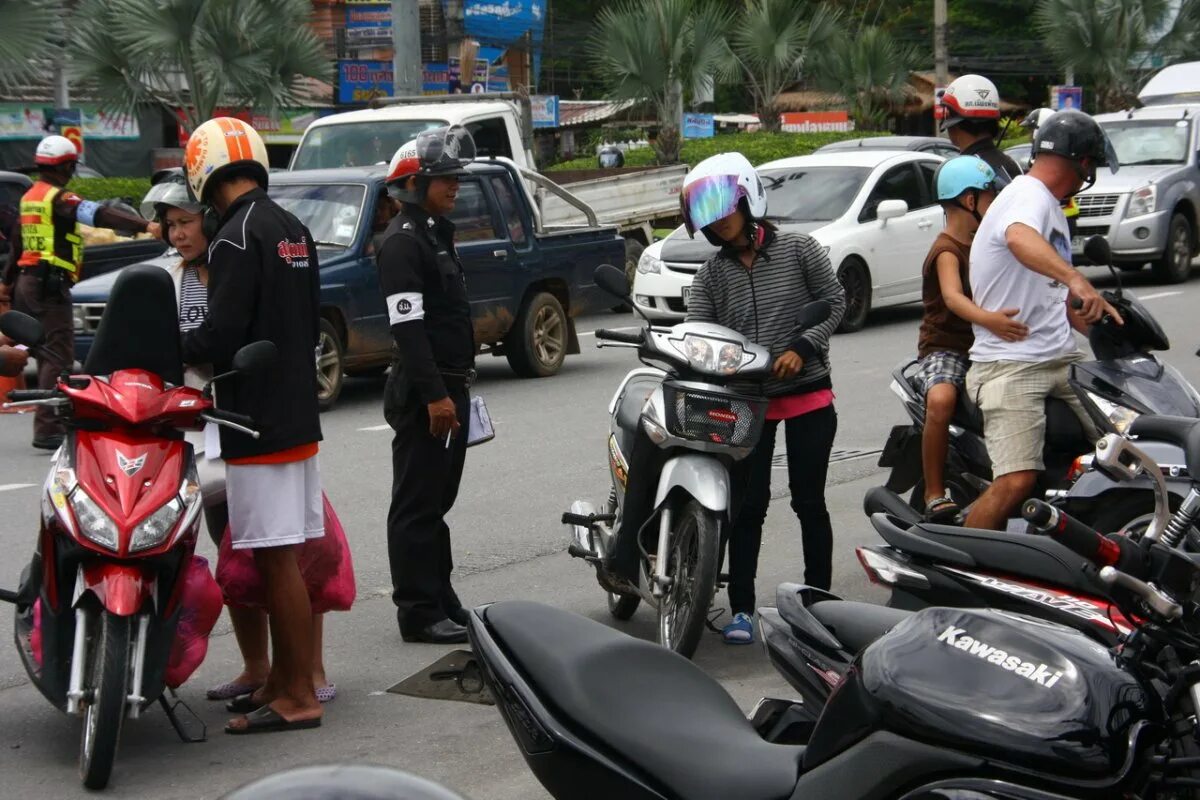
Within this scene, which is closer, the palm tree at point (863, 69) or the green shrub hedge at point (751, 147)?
the green shrub hedge at point (751, 147)

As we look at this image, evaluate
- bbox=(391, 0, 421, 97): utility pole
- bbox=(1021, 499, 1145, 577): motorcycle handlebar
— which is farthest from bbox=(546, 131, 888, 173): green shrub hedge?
bbox=(1021, 499, 1145, 577): motorcycle handlebar

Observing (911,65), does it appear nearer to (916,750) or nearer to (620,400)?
(620,400)

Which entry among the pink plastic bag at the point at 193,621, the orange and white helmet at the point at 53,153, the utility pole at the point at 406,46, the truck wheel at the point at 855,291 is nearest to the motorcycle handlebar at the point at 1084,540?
the pink plastic bag at the point at 193,621

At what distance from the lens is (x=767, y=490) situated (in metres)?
6.41

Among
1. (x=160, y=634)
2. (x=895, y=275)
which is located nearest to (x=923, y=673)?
(x=160, y=634)

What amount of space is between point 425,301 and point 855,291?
10507 millimetres

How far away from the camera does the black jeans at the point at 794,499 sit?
20.8 ft

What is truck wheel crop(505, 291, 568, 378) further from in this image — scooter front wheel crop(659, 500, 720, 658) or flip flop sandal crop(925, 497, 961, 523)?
scooter front wheel crop(659, 500, 720, 658)

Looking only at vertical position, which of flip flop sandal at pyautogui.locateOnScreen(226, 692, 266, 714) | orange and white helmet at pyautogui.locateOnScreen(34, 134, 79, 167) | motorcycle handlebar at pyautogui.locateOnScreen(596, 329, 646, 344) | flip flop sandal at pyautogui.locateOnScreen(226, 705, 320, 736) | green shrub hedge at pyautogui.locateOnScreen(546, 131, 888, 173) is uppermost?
orange and white helmet at pyautogui.locateOnScreen(34, 134, 79, 167)

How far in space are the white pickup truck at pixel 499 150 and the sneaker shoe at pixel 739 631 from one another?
9.42 meters

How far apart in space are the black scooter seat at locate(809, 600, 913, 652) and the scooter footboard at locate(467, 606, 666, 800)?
2.31ft

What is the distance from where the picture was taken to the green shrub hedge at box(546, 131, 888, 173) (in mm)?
30473

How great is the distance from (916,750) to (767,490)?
12.6 ft

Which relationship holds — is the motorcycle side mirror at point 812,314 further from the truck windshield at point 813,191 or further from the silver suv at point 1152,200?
Answer: the silver suv at point 1152,200
